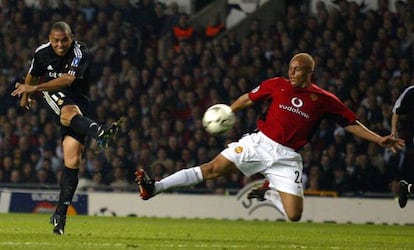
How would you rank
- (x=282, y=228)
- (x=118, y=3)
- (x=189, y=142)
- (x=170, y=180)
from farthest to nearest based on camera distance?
(x=118, y=3) → (x=189, y=142) → (x=282, y=228) → (x=170, y=180)

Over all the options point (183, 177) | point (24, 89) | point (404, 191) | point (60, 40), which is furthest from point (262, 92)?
point (404, 191)

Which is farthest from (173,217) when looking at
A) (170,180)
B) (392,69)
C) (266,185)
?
(170,180)

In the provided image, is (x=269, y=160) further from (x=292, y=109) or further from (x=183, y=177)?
(x=183, y=177)

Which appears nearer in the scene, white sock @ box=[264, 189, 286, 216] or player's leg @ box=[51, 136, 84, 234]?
player's leg @ box=[51, 136, 84, 234]

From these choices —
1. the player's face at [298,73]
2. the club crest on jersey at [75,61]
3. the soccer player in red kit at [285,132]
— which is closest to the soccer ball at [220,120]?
the soccer player in red kit at [285,132]

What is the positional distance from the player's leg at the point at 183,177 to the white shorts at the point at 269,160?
10cm

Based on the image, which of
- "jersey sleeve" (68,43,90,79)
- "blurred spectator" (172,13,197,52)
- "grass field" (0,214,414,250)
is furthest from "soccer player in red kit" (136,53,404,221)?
"blurred spectator" (172,13,197,52)

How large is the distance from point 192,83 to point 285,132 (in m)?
9.84

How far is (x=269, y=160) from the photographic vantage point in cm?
1099

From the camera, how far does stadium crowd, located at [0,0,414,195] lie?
19.0m

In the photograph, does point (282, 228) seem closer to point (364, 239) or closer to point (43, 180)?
point (364, 239)

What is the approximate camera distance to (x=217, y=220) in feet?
56.9

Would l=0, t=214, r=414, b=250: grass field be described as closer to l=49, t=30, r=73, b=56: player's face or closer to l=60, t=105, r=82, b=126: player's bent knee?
l=60, t=105, r=82, b=126: player's bent knee

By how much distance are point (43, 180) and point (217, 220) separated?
3.66 meters
